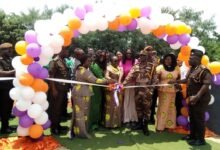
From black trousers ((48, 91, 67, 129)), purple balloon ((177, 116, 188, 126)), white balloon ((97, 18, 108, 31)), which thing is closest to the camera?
white balloon ((97, 18, 108, 31))

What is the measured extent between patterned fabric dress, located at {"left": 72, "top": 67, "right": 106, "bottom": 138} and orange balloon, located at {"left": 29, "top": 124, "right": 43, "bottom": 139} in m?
0.83

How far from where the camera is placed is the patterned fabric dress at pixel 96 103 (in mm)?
8078

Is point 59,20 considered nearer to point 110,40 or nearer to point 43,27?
point 43,27

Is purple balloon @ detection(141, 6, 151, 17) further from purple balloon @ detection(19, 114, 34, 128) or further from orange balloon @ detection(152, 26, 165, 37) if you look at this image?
purple balloon @ detection(19, 114, 34, 128)

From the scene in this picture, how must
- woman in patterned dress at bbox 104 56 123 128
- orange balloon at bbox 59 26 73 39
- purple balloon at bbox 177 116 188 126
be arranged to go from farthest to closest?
purple balloon at bbox 177 116 188 126 < woman in patterned dress at bbox 104 56 123 128 < orange balloon at bbox 59 26 73 39

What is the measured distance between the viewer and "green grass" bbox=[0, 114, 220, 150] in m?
6.99

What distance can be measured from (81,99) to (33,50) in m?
1.46

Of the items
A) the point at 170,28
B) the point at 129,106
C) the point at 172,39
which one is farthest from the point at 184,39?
the point at 129,106

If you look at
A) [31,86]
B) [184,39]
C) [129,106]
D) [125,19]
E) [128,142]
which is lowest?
[128,142]

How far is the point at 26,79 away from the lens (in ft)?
21.3

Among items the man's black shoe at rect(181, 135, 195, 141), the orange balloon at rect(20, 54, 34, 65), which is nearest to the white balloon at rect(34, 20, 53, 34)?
the orange balloon at rect(20, 54, 34, 65)

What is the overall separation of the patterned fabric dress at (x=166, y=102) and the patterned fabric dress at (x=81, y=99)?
153cm

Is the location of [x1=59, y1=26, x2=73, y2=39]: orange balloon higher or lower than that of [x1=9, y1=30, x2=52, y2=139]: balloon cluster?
higher

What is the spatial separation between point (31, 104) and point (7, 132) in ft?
4.48
